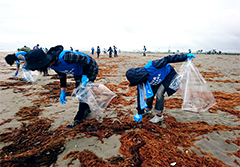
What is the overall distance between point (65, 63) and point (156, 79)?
1.51 meters

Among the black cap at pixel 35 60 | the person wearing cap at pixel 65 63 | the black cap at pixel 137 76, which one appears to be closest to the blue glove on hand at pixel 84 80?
the person wearing cap at pixel 65 63

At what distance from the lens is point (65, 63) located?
76.4 inches

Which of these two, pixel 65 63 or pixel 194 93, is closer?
pixel 65 63

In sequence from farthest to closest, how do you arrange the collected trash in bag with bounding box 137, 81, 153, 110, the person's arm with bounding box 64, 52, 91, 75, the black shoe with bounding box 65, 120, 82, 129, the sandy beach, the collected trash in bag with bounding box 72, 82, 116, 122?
the black shoe with bounding box 65, 120, 82, 129 < the collected trash in bag with bounding box 72, 82, 116, 122 < the collected trash in bag with bounding box 137, 81, 153, 110 < the person's arm with bounding box 64, 52, 91, 75 < the sandy beach

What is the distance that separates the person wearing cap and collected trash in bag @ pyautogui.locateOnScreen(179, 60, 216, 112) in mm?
1736

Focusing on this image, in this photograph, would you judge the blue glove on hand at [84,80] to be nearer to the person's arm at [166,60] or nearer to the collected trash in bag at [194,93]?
the person's arm at [166,60]

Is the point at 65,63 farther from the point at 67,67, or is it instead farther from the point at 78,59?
the point at 78,59

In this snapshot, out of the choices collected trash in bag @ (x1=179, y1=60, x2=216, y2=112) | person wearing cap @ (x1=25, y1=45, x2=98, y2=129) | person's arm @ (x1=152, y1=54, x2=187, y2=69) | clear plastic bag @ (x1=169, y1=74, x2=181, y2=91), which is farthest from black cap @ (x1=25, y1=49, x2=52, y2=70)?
collected trash in bag @ (x1=179, y1=60, x2=216, y2=112)

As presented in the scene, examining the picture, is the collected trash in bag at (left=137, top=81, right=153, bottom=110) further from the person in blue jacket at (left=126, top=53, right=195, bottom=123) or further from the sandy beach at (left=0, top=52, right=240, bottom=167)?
the sandy beach at (left=0, top=52, right=240, bottom=167)

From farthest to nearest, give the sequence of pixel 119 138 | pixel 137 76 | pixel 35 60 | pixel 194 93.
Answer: pixel 194 93
pixel 119 138
pixel 137 76
pixel 35 60

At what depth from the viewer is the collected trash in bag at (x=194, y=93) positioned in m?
2.30

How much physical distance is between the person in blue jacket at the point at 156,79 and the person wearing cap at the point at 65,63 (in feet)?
2.52

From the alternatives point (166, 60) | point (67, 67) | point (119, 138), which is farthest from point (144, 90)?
point (67, 67)

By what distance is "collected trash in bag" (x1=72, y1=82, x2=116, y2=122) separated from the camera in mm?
2178
